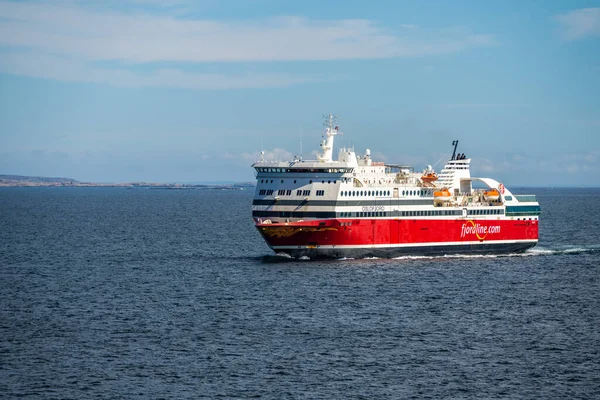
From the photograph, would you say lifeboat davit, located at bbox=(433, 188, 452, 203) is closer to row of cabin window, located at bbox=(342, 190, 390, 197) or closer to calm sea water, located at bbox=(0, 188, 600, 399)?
row of cabin window, located at bbox=(342, 190, 390, 197)

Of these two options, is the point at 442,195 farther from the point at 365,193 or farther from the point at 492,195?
the point at 365,193

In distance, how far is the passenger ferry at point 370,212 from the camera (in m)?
67.8

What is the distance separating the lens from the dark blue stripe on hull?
68562 mm

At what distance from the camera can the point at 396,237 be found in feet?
232

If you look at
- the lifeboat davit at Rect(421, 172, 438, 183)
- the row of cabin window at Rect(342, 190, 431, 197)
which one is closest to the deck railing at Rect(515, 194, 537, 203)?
the lifeboat davit at Rect(421, 172, 438, 183)

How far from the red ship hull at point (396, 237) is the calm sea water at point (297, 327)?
130 cm

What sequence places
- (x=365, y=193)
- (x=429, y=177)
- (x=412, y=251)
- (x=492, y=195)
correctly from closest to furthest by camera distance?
(x=365, y=193) → (x=412, y=251) → (x=429, y=177) → (x=492, y=195)

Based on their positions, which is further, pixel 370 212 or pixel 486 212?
pixel 486 212

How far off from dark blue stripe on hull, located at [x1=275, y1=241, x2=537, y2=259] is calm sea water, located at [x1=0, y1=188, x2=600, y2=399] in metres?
0.87

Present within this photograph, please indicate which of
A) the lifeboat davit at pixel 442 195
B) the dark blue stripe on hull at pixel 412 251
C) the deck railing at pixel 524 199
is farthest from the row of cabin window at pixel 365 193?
the deck railing at pixel 524 199

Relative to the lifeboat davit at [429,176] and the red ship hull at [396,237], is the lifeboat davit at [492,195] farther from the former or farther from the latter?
the lifeboat davit at [429,176]

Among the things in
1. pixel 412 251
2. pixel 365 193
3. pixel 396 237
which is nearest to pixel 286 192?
pixel 365 193

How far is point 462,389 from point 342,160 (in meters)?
37.1

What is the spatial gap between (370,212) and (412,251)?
218 inches
